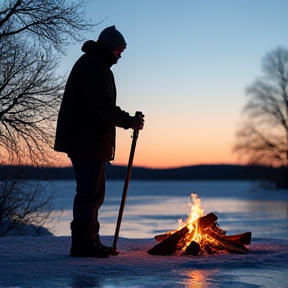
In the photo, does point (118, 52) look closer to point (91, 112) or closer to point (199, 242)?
point (91, 112)

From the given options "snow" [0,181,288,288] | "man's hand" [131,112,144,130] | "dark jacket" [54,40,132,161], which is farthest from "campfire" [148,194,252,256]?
"man's hand" [131,112,144,130]

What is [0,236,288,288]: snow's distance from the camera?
441 cm

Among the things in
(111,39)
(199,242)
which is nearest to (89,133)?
(111,39)

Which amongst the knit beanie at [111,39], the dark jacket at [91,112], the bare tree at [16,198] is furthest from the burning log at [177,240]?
the bare tree at [16,198]

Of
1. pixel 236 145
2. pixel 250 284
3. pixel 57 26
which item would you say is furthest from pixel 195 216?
pixel 236 145

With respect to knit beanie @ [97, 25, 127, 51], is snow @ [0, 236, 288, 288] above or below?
below

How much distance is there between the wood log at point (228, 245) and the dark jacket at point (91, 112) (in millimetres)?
1459

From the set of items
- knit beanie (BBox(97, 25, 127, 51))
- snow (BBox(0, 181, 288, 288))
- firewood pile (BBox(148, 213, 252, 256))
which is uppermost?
knit beanie (BBox(97, 25, 127, 51))

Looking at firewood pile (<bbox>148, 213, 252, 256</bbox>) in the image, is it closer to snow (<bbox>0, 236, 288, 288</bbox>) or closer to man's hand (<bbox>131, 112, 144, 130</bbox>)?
snow (<bbox>0, 236, 288, 288</bbox>)

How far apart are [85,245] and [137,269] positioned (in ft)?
3.17

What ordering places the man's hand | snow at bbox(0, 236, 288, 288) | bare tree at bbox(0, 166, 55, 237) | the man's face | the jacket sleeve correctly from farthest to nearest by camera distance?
1. bare tree at bbox(0, 166, 55, 237)
2. the man's face
3. the man's hand
4. the jacket sleeve
5. snow at bbox(0, 236, 288, 288)

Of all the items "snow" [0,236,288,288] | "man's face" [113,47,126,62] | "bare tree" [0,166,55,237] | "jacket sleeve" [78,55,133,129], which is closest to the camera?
"snow" [0,236,288,288]

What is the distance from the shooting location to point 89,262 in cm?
538

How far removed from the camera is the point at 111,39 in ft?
19.9
